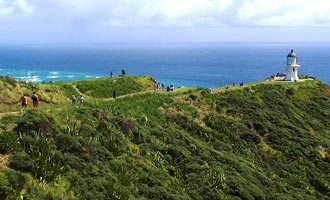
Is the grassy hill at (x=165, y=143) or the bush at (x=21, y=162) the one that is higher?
the bush at (x=21, y=162)

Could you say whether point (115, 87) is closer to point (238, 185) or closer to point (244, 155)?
point (244, 155)

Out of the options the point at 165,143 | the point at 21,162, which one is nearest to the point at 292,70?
the point at 165,143

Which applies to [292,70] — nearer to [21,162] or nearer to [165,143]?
[165,143]

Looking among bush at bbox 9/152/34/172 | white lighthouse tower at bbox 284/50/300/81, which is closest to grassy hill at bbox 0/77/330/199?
bush at bbox 9/152/34/172

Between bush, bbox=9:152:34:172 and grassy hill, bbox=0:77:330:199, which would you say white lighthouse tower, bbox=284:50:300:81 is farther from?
bush, bbox=9:152:34:172

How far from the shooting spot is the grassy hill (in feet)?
75.0

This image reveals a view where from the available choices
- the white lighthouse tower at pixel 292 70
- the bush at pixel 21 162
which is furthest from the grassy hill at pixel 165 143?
the white lighthouse tower at pixel 292 70

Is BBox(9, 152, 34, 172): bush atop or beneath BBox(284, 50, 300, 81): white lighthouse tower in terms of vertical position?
atop

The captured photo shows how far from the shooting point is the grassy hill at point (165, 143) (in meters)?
22.9

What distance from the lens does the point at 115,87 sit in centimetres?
5591

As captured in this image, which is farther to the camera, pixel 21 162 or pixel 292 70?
pixel 292 70

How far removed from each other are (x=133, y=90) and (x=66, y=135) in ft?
98.7

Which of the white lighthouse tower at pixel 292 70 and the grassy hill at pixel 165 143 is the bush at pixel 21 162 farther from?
the white lighthouse tower at pixel 292 70

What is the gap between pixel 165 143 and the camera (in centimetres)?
3509
